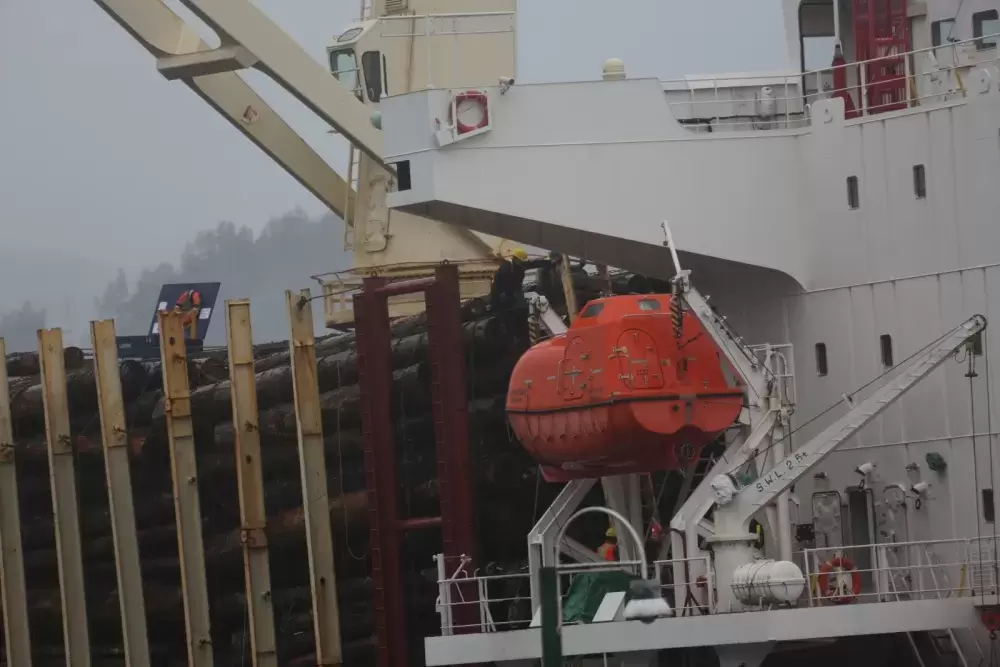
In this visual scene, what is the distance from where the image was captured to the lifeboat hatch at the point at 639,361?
80.6 feet

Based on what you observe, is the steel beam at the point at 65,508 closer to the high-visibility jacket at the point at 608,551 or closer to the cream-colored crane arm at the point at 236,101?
the cream-colored crane arm at the point at 236,101

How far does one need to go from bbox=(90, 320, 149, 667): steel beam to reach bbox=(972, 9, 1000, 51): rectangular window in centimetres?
1446

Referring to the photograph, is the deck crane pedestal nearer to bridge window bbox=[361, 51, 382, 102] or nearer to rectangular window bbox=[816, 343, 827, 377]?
bridge window bbox=[361, 51, 382, 102]

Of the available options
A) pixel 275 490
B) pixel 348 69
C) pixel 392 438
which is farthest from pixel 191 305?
pixel 392 438

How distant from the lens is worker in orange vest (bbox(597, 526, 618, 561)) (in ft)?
87.6

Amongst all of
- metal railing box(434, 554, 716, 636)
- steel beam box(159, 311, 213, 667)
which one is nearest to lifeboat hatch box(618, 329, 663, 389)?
metal railing box(434, 554, 716, 636)

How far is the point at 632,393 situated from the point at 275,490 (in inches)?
439

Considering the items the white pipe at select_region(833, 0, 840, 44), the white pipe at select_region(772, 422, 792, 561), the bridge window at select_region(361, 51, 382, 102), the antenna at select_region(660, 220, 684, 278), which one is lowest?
the white pipe at select_region(772, 422, 792, 561)

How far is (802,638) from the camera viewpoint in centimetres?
2352

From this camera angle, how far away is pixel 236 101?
36969mm

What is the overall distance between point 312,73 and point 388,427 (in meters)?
7.43

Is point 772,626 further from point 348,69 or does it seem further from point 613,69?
point 348,69

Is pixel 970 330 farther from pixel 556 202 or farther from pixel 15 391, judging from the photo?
pixel 15 391

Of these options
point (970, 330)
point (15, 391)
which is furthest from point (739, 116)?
point (15, 391)
